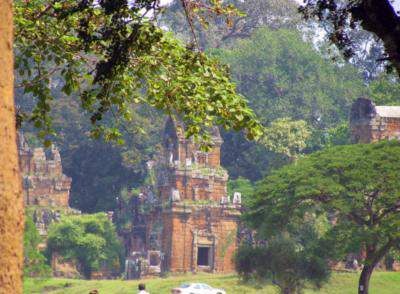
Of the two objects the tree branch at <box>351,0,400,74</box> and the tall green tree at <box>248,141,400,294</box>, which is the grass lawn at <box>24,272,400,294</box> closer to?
the tall green tree at <box>248,141,400,294</box>

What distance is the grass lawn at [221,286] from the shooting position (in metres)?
42.6

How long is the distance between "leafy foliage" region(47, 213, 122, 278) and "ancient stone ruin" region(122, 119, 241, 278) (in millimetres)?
1308

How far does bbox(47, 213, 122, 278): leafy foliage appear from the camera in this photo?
2236 inches

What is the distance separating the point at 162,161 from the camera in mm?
59344

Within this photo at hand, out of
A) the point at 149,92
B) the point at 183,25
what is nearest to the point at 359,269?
the point at 149,92

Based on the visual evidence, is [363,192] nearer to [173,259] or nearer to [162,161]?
[173,259]

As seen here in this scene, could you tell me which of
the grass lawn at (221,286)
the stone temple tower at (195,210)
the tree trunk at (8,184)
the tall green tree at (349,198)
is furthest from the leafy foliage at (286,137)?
the tree trunk at (8,184)

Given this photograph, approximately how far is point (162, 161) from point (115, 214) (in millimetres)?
12045

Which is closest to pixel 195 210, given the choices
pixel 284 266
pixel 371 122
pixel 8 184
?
pixel 371 122

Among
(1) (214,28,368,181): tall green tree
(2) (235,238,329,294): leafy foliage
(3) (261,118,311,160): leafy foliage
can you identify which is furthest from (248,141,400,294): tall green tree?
(1) (214,28,368,181): tall green tree

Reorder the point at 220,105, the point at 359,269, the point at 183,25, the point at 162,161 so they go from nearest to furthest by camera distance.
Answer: the point at 220,105 → the point at 359,269 → the point at 162,161 → the point at 183,25

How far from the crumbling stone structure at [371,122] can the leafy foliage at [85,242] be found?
13516mm

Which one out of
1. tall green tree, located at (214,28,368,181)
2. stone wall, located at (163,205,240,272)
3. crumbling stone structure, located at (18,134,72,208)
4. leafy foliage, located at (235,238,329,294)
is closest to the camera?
leafy foliage, located at (235,238,329,294)

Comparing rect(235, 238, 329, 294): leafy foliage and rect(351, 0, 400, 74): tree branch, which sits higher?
rect(351, 0, 400, 74): tree branch
